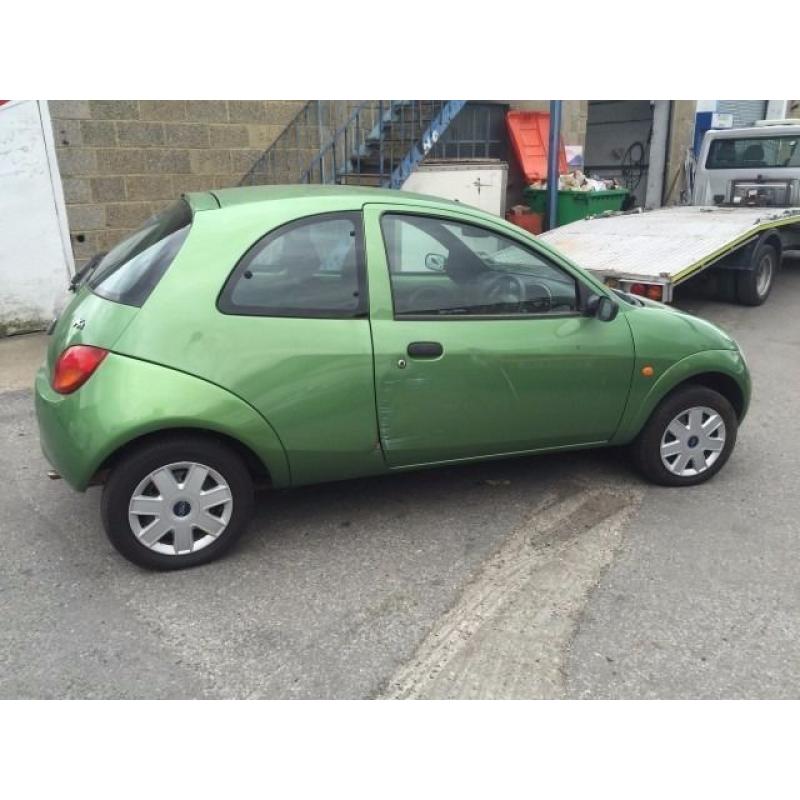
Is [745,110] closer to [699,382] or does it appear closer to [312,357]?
[699,382]

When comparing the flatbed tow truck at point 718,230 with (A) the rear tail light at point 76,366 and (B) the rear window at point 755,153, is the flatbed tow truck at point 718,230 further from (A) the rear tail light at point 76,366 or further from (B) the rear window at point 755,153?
(A) the rear tail light at point 76,366

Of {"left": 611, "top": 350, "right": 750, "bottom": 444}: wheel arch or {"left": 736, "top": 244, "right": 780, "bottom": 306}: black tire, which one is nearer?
{"left": 611, "top": 350, "right": 750, "bottom": 444}: wheel arch

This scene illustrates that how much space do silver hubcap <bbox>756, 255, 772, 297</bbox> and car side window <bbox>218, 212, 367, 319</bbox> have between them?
6.77m

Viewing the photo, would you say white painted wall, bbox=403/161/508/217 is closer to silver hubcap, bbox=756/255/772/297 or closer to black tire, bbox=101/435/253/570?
silver hubcap, bbox=756/255/772/297

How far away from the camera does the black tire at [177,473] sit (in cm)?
306

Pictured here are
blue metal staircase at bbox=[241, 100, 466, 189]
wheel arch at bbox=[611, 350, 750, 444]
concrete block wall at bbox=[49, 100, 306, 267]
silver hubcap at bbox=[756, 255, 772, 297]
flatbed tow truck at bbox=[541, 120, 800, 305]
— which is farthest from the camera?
blue metal staircase at bbox=[241, 100, 466, 189]

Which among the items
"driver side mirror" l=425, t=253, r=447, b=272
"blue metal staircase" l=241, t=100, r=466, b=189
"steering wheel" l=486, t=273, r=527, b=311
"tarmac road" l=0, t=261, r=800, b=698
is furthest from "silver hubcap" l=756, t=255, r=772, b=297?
"driver side mirror" l=425, t=253, r=447, b=272

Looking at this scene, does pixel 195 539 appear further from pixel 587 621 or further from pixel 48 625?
pixel 587 621

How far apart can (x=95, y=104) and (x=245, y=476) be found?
559 centimetres

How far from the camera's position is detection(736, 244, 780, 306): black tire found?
836 centimetres

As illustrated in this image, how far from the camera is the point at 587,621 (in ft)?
9.78

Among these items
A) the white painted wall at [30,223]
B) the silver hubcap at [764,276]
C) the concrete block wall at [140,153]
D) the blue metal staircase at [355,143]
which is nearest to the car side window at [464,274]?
the white painted wall at [30,223]

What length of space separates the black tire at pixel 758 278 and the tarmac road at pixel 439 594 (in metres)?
4.58

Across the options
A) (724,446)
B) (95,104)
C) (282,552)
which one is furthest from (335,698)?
(95,104)
